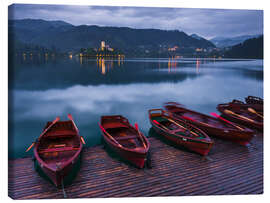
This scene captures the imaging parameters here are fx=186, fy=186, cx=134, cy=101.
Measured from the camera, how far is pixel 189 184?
4.17 metres

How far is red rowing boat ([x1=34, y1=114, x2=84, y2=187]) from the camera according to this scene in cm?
398

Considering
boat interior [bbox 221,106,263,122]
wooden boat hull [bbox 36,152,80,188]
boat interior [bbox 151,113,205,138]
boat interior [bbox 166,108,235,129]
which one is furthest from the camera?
boat interior [bbox 221,106,263,122]

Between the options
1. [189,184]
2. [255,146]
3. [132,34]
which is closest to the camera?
[189,184]

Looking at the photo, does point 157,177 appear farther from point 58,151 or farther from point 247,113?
point 247,113

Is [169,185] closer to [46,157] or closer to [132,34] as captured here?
[46,157]

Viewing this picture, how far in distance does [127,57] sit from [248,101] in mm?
85364

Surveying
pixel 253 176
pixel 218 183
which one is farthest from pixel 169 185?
pixel 253 176

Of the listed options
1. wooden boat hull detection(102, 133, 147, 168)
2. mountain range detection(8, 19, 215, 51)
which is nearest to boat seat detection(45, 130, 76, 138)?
wooden boat hull detection(102, 133, 147, 168)

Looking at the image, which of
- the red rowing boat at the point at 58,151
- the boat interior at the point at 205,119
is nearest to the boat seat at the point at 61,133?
the red rowing boat at the point at 58,151

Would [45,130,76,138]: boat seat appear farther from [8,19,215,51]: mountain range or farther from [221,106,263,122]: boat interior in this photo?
[8,19,215,51]: mountain range

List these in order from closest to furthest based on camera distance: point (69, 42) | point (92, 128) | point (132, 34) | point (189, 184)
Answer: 1. point (189, 184)
2. point (92, 128)
3. point (132, 34)
4. point (69, 42)

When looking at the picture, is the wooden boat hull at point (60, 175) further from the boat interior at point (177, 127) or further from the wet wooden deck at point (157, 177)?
the boat interior at point (177, 127)

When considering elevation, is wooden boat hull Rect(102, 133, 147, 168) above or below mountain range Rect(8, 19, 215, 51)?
below

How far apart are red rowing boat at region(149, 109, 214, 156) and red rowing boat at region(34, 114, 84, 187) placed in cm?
279
